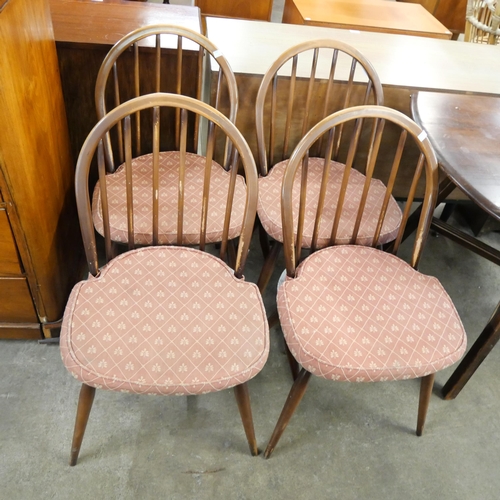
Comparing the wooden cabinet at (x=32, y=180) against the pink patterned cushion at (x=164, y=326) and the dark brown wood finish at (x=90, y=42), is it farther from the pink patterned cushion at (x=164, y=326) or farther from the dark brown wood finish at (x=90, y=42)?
the pink patterned cushion at (x=164, y=326)

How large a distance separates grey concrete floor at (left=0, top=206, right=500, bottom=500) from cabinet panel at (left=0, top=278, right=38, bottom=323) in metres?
0.12

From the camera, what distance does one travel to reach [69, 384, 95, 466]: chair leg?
3.65ft

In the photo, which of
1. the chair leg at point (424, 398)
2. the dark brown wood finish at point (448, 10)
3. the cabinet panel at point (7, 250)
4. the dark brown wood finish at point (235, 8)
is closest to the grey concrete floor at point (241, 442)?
the chair leg at point (424, 398)

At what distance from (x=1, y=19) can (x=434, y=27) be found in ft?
7.93

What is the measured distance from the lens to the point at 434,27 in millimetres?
2594

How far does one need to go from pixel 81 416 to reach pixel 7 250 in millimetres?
479

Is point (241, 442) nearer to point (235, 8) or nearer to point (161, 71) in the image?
point (161, 71)

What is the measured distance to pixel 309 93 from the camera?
1.51 m

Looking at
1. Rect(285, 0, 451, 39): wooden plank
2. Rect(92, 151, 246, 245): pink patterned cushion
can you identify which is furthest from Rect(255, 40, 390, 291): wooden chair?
Rect(285, 0, 451, 39): wooden plank

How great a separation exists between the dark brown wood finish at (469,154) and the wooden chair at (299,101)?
205mm

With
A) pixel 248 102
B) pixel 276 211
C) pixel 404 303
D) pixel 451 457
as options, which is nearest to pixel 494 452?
pixel 451 457

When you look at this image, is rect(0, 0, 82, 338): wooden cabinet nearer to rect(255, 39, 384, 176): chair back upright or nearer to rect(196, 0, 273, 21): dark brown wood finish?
rect(255, 39, 384, 176): chair back upright

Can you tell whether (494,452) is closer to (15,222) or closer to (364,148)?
(364,148)

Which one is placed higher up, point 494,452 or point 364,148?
point 364,148
